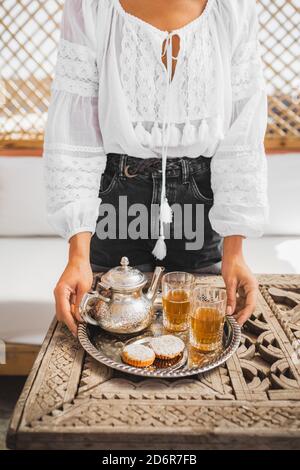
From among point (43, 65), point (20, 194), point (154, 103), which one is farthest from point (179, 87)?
point (43, 65)

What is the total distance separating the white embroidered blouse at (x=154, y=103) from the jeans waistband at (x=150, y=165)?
15mm

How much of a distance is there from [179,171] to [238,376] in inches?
16.0

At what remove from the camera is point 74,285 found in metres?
0.80

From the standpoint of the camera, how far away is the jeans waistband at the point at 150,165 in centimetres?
92

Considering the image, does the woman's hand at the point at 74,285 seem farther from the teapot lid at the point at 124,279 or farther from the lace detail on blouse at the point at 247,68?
the lace detail on blouse at the point at 247,68

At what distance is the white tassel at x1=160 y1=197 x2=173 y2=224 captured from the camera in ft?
3.04

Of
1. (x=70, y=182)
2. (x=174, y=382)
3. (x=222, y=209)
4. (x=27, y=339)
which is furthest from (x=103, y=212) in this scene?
(x=27, y=339)

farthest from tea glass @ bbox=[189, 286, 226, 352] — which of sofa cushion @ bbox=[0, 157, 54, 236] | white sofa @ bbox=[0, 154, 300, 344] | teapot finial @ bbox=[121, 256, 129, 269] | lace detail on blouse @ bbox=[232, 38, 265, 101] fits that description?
sofa cushion @ bbox=[0, 157, 54, 236]

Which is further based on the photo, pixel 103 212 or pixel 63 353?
pixel 103 212

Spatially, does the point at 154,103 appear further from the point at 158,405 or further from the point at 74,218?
the point at 158,405

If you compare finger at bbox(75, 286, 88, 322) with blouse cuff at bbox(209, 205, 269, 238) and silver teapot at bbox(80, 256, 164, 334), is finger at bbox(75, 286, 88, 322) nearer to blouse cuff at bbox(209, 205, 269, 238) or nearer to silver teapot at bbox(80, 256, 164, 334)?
silver teapot at bbox(80, 256, 164, 334)

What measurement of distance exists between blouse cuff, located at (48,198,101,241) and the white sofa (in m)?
0.70

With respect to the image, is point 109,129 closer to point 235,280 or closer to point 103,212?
point 103,212

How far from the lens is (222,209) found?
0.92m
